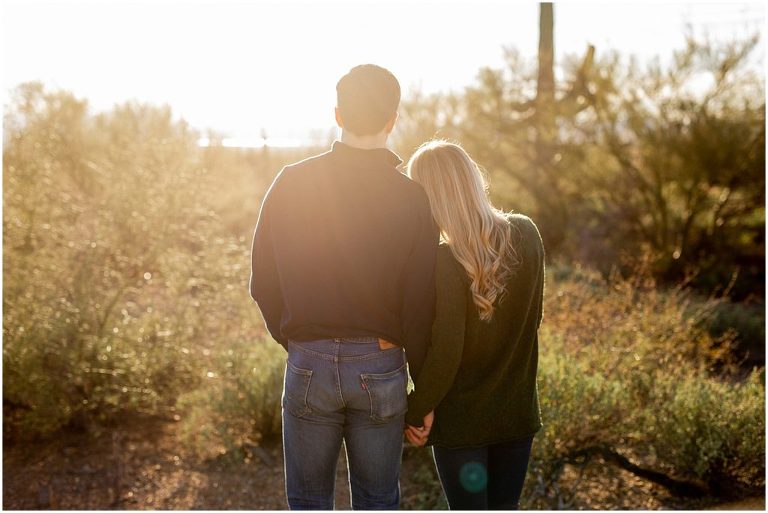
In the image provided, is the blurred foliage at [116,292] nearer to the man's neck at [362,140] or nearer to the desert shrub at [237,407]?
the desert shrub at [237,407]

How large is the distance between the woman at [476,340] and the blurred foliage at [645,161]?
7801 mm

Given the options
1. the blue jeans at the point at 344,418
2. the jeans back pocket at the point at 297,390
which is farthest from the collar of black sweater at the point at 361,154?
the jeans back pocket at the point at 297,390

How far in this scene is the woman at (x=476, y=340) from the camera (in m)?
2.29

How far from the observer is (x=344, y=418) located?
2.27 metres

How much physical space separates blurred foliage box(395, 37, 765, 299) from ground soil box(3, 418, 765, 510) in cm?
594

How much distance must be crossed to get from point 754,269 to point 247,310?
7.78m

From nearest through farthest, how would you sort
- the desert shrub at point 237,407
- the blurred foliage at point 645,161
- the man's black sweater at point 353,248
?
the man's black sweater at point 353,248 → the desert shrub at point 237,407 → the blurred foliage at point 645,161

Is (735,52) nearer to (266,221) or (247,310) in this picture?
(247,310)

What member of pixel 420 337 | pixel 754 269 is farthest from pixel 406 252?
pixel 754 269

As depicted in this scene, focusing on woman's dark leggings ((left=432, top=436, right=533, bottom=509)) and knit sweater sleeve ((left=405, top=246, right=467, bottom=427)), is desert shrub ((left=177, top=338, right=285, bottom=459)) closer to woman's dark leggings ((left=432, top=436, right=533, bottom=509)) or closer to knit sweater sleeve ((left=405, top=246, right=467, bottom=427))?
woman's dark leggings ((left=432, top=436, right=533, bottom=509))

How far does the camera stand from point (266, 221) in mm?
2285

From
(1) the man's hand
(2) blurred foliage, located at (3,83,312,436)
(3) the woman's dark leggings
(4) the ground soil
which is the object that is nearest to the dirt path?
(4) the ground soil

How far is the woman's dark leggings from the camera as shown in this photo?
241 cm

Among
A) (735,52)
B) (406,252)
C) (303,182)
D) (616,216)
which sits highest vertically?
(735,52)
